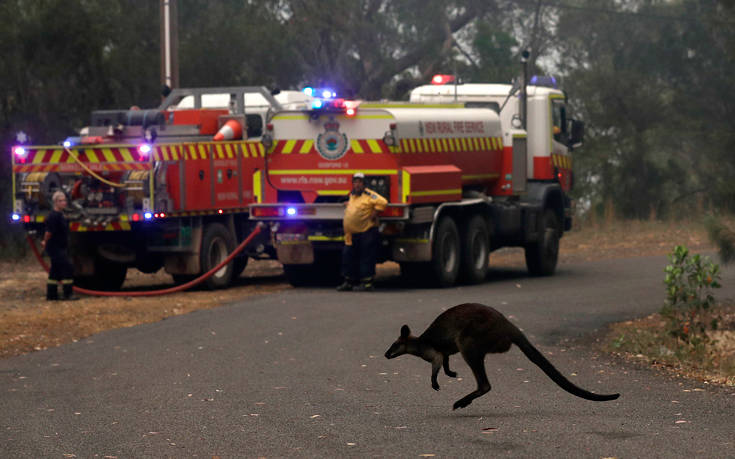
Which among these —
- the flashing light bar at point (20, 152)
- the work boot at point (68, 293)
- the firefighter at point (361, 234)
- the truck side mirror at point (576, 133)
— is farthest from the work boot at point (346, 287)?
the truck side mirror at point (576, 133)

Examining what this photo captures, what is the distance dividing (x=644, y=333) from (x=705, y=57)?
28274 mm

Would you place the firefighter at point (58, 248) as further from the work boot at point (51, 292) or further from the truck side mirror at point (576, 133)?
the truck side mirror at point (576, 133)

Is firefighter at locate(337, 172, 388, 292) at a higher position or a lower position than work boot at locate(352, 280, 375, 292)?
higher

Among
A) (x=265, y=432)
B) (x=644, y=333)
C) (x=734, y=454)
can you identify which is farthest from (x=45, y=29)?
(x=734, y=454)

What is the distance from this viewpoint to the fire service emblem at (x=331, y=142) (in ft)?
64.2

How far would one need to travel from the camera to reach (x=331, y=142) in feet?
64.5

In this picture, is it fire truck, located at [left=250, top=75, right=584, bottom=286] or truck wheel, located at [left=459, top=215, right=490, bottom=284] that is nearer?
fire truck, located at [left=250, top=75, right=584, bottom=286]

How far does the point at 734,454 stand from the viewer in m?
7.79

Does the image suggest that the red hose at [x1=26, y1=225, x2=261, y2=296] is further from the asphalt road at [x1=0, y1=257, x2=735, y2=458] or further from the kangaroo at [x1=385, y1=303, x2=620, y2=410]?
the kangaroo at [x1=385, y1=303, x2=620, y2=410]

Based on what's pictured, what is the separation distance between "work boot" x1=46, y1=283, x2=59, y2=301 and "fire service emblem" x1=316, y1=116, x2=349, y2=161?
14.2 feet

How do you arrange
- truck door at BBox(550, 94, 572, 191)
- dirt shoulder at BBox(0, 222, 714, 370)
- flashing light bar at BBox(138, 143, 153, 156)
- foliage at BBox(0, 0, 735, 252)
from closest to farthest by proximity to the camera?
dirt shoulder at BBox(0, 222, 714, 370) < flashing light bar at BBox(138, 143, 153, 156) < truck door at BBox(550, 94, 572, 191) < foliage at BBox(0, 0, 735, 252)

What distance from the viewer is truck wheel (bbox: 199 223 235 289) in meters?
20.6

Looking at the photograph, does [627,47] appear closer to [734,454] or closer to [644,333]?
[644,333]

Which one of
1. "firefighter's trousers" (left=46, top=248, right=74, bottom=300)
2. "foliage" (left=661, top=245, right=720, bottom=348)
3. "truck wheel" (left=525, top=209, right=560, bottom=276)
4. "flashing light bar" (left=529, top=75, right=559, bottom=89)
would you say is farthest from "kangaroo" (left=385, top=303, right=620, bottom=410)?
"flashing light bar" (left=529, top=75, right=559, bottom=89)
